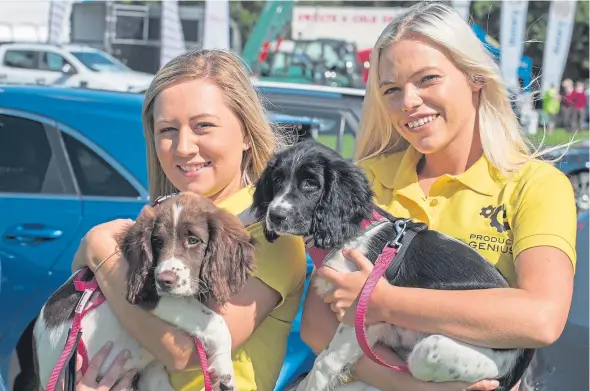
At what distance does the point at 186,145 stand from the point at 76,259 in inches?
22.6

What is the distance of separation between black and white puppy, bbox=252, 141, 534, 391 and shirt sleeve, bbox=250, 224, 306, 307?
0.17 ft

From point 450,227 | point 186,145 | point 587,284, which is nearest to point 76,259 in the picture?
point 186,145

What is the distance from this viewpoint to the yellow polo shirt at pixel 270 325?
285cm

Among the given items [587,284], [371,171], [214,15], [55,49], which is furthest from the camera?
[55,49]

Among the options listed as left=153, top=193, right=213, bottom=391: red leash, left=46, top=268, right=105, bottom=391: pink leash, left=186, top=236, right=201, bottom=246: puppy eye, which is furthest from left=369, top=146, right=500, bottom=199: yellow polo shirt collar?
left=46, top=268, right=105, bottom=391: pink leash

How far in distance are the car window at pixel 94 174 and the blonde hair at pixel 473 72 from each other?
251cm

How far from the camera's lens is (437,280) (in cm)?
282

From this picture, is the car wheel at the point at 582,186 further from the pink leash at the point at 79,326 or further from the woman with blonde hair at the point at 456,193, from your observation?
the pink leash at the point at 79,326

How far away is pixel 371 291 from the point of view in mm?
2709

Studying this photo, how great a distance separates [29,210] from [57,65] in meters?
20.9

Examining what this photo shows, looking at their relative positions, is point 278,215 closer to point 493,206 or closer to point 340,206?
point 340,206

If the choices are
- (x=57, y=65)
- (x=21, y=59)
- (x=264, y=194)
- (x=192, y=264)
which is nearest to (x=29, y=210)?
(x=264, y=194)

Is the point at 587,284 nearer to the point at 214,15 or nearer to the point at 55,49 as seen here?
the point at 214,15

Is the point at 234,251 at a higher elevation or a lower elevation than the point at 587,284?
higher
